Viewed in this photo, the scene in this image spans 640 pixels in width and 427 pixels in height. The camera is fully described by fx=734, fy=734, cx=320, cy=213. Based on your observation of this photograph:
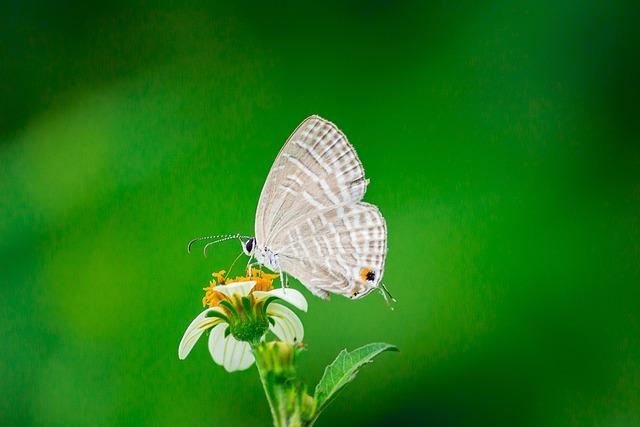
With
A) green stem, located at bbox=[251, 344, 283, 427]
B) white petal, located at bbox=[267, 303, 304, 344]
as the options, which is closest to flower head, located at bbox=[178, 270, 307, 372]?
white petal, located at bbox=[267, 303, 304, 344]

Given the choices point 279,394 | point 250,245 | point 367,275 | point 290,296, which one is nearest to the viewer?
point 279,394

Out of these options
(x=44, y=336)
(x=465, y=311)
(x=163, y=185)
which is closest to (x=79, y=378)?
(x=44, y=336)

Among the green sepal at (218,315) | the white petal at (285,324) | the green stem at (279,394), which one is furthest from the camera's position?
the white petal at (285,324)

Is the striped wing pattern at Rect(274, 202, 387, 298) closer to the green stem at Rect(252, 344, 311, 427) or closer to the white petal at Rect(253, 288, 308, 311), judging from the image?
the white petal at Rect(253, 288, 308, 311)

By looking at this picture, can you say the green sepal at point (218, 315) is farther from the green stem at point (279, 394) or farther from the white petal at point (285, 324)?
the green stem at point (279, 394)

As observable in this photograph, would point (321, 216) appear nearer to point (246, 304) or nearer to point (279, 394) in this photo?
point (246, 304)

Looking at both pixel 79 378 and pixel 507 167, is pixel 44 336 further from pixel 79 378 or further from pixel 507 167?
pixel 507 167

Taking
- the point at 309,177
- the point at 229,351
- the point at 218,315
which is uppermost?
the point at 309,177

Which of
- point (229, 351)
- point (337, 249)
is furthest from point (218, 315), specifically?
point (337, 249)

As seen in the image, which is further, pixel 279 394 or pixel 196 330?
pixel 196 330

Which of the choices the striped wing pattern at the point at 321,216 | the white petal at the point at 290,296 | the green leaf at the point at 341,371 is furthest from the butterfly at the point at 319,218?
the green leaf at the point at 341,371
